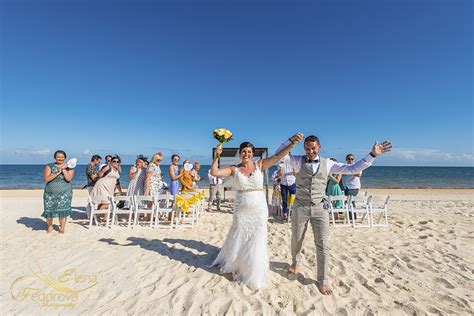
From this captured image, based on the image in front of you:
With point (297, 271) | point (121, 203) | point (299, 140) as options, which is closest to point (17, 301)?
point (297, 271)

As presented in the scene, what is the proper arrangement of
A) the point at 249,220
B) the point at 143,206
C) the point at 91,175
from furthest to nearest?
the point at 91,175
the point at 143,206
the point at 249,220

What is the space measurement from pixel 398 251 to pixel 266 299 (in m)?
3.35

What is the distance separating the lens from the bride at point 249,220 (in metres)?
3.40

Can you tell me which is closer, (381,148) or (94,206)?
(381,148)

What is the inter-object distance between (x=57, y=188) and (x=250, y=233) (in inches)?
199

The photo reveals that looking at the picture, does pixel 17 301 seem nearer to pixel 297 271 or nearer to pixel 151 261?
pixel 151 261

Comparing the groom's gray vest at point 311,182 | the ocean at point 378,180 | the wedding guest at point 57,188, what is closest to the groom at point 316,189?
the groom's gray vest at point 311,182

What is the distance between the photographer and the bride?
340 cm

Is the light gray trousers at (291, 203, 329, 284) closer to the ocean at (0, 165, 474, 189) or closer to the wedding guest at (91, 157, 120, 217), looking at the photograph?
the wedding guest at (91, 157, 120, 217)

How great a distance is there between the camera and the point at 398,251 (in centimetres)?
484

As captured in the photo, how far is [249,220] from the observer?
3.50 metres

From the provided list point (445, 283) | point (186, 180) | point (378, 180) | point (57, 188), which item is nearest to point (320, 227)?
point (445, 283)
